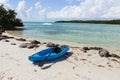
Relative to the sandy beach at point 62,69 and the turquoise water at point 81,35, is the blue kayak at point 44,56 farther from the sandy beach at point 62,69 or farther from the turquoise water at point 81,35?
the turquoise water at point 81,35

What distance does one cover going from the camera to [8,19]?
43094 millimetres

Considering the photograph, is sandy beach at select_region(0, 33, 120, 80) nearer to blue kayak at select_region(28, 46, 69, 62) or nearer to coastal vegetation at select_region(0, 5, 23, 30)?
blue kayak at select_region(28, 46, 69, 62)

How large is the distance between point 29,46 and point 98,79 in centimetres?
705

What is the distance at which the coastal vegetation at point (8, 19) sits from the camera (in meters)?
41.6

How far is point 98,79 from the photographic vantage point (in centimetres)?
713

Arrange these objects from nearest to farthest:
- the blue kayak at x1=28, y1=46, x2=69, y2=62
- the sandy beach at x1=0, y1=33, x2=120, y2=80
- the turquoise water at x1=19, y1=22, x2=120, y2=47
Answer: the sandy beach at x1=0, y1=33, x2=120, y2=80 → the blue kayak at x1=28, y1=46, x2=69, y2=62 → the turquoise water at x1=19, y1=22, x2=120, y2=47

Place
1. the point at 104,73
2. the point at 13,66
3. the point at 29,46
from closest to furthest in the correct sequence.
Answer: the point at 104,73, the point at 13,66, the point at 29,46

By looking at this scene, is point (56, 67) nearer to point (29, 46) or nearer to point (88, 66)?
point (88, 66)

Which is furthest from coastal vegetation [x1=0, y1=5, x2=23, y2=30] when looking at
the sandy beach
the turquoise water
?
the sandy beach

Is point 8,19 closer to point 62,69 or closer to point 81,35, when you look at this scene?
point 81,35

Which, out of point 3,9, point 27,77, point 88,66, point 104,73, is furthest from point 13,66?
point 3,9

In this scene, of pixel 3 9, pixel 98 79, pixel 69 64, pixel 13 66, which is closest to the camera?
pixel 98 79

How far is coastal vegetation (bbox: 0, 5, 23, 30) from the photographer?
41.6 metres

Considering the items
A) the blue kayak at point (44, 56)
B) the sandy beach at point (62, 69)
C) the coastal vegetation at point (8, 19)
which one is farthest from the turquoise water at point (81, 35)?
the sandy beach at point (62, 69)
